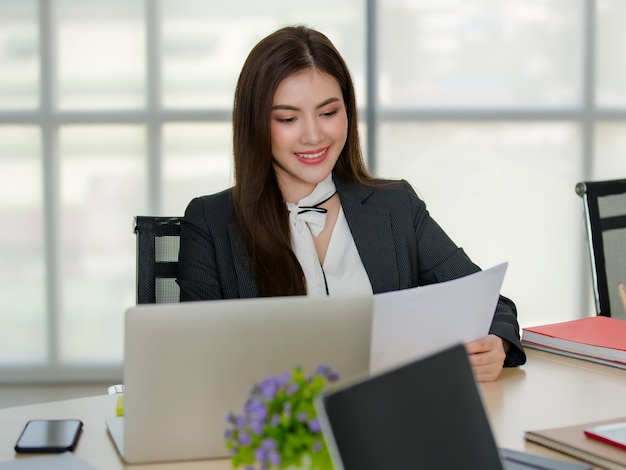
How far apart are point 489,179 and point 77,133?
202 cm

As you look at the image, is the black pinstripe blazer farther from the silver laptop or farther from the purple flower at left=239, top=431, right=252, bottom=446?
the purple flower at left=239, top=431, right=252, bottom=446

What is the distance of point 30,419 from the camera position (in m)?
1.64

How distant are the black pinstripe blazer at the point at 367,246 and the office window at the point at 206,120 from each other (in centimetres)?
197

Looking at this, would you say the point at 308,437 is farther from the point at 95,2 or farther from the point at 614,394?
the point at 95,2

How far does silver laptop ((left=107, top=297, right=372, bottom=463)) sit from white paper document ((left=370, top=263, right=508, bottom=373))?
33mm

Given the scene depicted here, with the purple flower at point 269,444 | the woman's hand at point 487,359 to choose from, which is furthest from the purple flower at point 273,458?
the woman's hand at point 487,359

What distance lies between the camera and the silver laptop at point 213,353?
4.23 ft

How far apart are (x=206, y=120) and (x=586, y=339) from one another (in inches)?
105

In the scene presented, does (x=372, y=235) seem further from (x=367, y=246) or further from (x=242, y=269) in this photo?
(x=242, y=269)

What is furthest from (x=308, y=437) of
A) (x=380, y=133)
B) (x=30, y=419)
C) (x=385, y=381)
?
(x=380, y=133)

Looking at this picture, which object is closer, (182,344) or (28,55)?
(182,344)

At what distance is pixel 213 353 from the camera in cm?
130

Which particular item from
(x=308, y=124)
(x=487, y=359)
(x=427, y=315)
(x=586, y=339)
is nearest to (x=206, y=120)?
(x=308, y=124)

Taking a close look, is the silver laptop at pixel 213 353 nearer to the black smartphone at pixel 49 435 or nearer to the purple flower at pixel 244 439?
the black smartphone at pixel 49 435
